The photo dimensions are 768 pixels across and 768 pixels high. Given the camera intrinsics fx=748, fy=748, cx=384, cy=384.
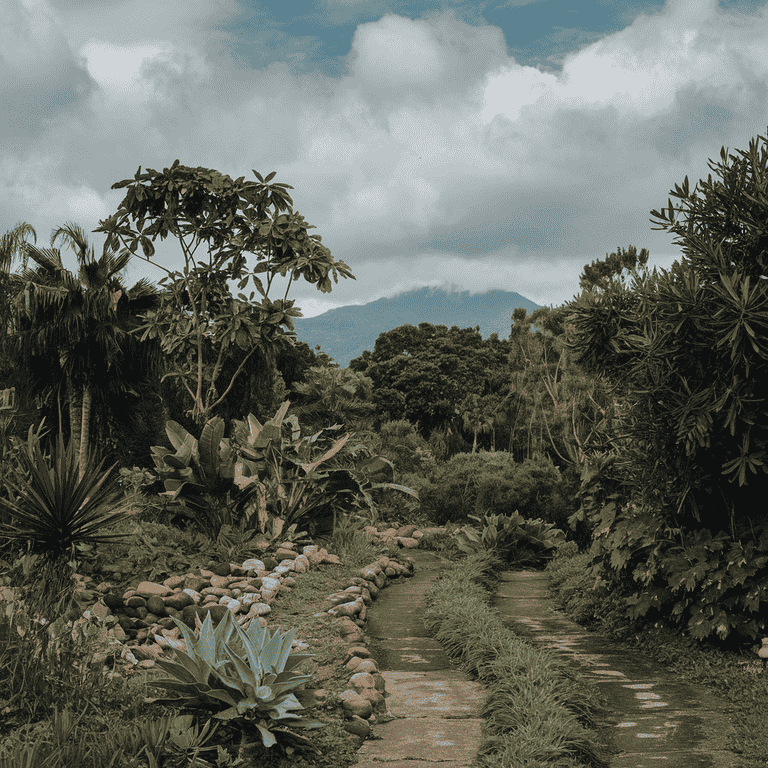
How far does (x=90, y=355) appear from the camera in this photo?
12.4 meters

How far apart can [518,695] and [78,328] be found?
10352 millimetres

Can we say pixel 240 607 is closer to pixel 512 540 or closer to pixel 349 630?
pixel 349 630

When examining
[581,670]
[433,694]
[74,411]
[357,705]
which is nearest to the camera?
[357,705]

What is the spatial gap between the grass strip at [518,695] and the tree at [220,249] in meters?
5.98

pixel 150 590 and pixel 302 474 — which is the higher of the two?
pixel 302 474

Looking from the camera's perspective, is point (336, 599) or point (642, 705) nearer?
point (642, 705)

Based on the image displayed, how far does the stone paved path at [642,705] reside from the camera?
11.2 feet

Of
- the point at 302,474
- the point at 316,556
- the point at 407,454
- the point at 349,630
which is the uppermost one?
the point at 302,474

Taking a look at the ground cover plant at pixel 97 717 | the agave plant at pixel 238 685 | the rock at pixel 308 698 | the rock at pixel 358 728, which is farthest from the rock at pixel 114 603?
the rock at pixel 358 728

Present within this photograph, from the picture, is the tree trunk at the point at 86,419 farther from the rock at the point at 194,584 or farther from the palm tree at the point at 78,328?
the rock at the point at 194,584

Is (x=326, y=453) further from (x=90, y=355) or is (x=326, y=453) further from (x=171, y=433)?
(x=90, y=355)

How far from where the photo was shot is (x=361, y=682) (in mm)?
4012

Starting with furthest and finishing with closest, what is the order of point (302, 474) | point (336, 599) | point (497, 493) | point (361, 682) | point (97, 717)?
1. point (497, 493)
2. point (302, 474)
3. point (336, 599)
4. point (361, 682)
5. point (97, 717)

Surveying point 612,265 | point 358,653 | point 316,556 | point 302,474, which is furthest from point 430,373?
point 358,653
